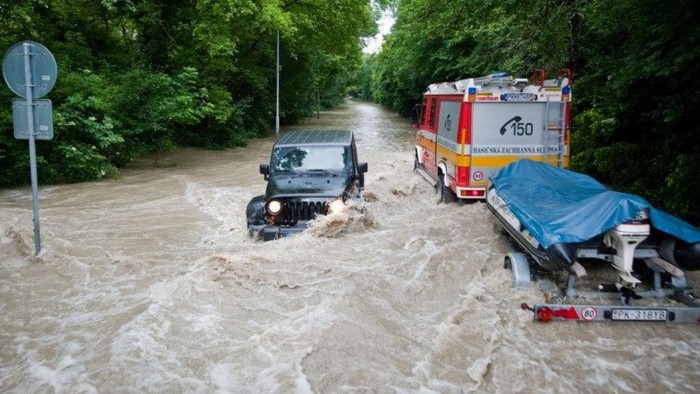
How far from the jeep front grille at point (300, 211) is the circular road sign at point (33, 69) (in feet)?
12.0

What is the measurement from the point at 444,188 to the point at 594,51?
6.00 m

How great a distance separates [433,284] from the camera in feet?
22.2

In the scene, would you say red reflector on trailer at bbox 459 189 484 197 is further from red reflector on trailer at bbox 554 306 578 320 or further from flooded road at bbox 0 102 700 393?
red reflector on trailer at bbox 554 306 578 320

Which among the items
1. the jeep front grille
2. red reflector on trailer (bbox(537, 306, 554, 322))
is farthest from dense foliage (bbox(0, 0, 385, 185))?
red reflector on trailer (bbox(537, 306, 554, 322))

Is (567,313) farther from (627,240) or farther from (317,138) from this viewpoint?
(317,138)

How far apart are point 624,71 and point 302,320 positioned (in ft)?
21.6

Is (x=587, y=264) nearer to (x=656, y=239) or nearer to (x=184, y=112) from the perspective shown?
(x=656, y=239)

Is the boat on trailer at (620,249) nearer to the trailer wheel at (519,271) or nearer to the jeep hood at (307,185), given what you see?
the trailer wheel at (519,271)

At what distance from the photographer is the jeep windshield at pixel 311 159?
30.7ft

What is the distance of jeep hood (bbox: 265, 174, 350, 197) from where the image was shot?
8445mm

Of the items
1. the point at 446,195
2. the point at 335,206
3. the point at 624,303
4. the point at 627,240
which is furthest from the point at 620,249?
the point at 446,195

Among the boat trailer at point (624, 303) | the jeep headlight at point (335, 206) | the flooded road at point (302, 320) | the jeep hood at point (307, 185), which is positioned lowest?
the flooded road at point (302, 320)

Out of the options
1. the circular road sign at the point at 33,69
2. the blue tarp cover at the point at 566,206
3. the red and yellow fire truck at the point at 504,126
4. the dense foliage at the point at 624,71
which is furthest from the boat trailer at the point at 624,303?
the circular road sign at the point at 33,69

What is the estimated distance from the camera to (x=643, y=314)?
5238mm
